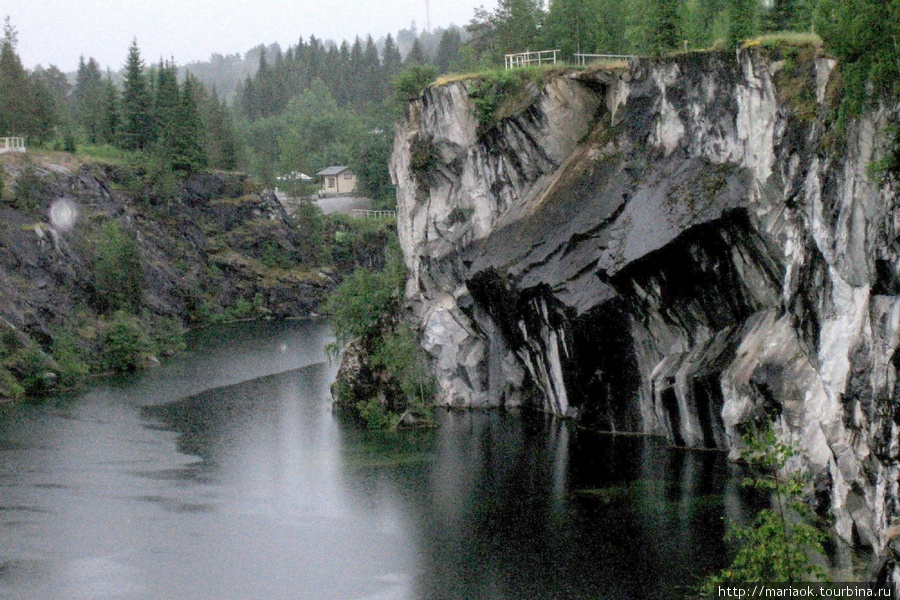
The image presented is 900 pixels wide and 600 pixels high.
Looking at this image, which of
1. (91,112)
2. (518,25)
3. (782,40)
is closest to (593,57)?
(518,25)

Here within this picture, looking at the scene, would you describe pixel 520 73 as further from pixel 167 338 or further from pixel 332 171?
pixel 332 171

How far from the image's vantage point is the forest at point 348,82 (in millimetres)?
22994

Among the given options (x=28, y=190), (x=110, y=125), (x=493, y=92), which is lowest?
(x=28, y=190)

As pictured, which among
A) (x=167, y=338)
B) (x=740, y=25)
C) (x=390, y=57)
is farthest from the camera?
(x=390, y=57)

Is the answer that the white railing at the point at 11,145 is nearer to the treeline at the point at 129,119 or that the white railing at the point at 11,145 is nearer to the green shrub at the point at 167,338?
the treeline at the point at 129,119

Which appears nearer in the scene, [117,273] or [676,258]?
[676,258]

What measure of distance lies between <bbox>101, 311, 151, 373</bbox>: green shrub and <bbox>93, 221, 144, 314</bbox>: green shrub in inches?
227

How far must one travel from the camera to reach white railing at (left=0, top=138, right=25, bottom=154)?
72.6 metres

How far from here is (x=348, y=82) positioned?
5886 inches

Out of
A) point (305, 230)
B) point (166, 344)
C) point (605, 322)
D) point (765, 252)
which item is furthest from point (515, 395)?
point (305, 230)

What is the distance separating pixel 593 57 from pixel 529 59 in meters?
3.40

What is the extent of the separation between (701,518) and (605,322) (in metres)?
12.6

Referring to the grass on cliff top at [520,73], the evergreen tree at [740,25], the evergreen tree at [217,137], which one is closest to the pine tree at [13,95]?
the evergreen tree at [217,137]

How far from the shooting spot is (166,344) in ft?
224
